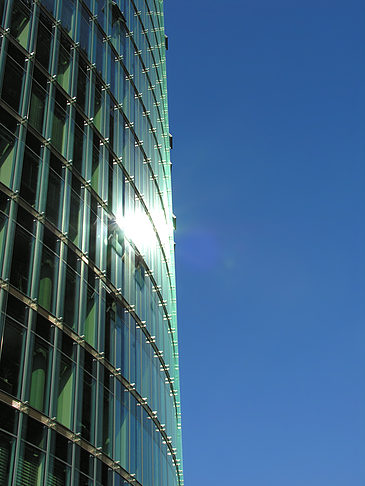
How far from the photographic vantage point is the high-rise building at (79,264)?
19578 mm

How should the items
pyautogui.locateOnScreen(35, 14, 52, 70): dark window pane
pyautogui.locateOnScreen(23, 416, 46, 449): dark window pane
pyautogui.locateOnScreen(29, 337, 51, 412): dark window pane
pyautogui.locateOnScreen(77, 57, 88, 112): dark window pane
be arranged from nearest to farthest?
1. pyautogui.locateOnScreen(23, 416, 46, 449): dark window pane
2. pyautogui.locateOnScreen(29, 337, 51, 412): dark window pane
3. pyautogui.locateOnScreen(35, 14, 52, 70): dark window pane
4. pyautogui.locateOnScreen(77, 57, 88, 112): dark window pane

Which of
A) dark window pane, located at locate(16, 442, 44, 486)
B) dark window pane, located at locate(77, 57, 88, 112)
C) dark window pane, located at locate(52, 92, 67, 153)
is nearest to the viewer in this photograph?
dark window pane, located at locate(16, 442, 44, 486)

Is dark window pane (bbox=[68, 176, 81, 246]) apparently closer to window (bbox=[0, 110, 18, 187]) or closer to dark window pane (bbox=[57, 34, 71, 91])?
window (bbox=[0, 110, 18, 187])

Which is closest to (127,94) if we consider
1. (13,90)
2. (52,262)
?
(13,90)

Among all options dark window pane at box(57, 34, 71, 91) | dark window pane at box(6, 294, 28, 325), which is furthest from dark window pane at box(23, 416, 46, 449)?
dark window pane at box(57, 34, 71, 91)

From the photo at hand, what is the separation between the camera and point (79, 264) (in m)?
24.0

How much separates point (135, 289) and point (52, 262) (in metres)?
7.47

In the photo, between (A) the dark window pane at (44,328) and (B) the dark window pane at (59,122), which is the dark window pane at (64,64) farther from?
(A) the dark window pane at (44,328)

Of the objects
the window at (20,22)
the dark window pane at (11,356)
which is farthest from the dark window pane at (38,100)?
the dark window pane at (11,356)

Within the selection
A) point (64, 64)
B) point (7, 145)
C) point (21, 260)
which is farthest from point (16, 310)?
point (64, 64)

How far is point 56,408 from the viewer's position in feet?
66.1

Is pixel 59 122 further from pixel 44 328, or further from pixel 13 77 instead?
pixel 44 328

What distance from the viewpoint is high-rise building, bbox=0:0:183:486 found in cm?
1958

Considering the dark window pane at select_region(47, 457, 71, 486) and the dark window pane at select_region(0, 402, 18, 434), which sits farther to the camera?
the dark window pane at select_region(47, 457, 71, 486)
